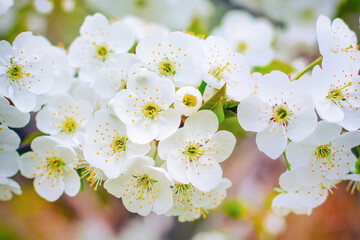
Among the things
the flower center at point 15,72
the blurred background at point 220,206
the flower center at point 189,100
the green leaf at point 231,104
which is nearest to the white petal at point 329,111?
the green leaf at point 231,104

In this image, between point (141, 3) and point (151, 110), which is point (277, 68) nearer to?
point (151, 110)

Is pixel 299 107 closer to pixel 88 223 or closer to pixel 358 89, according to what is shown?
pixel 358 89

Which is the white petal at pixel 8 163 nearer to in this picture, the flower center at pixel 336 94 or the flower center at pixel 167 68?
the flower center at pixel 167 68

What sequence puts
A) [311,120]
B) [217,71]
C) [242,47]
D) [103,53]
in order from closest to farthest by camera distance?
[311,120] < [217,71] < [103,53] < [242,47]

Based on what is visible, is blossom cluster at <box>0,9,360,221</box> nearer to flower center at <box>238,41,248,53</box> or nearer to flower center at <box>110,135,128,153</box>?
flower center at <box>110,135,128,153</box>

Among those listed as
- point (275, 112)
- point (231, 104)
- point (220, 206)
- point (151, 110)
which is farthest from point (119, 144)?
point (220, 206)

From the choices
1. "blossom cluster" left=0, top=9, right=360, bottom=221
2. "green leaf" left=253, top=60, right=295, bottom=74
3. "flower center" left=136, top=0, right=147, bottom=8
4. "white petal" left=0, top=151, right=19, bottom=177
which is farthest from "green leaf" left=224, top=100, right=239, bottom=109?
"flower center" left=136, top=0, right=147, bottom=8
